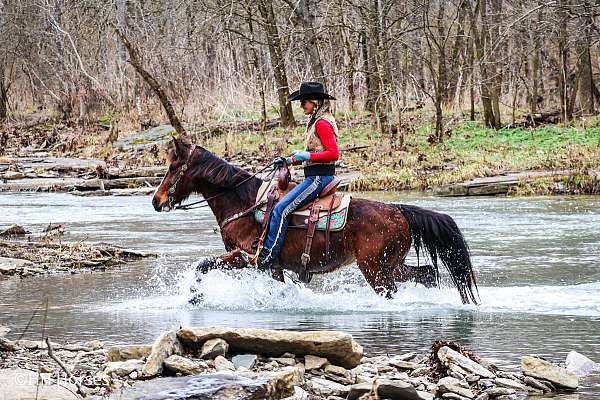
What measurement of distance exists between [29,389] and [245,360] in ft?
5.88

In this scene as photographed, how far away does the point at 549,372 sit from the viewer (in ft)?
20.9

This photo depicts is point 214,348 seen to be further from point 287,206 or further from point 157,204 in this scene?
point 157,204

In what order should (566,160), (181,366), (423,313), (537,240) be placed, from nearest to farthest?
1. (181,366)
2. (423,313)
3. (537,240)
4. (566,160)

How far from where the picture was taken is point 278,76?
1304 inches

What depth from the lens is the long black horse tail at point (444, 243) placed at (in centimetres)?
993

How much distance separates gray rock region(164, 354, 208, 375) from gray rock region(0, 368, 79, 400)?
2.53ft

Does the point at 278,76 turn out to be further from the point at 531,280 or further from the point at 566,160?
the point at 531,280

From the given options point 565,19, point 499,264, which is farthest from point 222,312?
point 565,19

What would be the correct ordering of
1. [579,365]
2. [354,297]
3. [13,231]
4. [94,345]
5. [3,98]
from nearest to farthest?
1. [579,365]
2. [94,345]
3. [354,297]
4. [13,231]
5. [3,98]

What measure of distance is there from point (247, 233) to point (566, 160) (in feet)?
51.6

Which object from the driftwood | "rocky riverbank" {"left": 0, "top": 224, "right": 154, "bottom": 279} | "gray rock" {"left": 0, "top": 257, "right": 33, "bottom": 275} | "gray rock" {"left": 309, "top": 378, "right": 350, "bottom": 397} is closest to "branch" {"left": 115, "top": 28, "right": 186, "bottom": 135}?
the driftwood

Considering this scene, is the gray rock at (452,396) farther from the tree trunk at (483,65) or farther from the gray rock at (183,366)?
the tree trunk at (483,65)

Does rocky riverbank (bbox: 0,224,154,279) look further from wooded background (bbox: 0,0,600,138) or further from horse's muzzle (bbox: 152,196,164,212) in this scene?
wooded background (bbox: 0,0,600,138)

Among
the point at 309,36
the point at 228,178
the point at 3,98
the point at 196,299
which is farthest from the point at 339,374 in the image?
the point at 3,98
